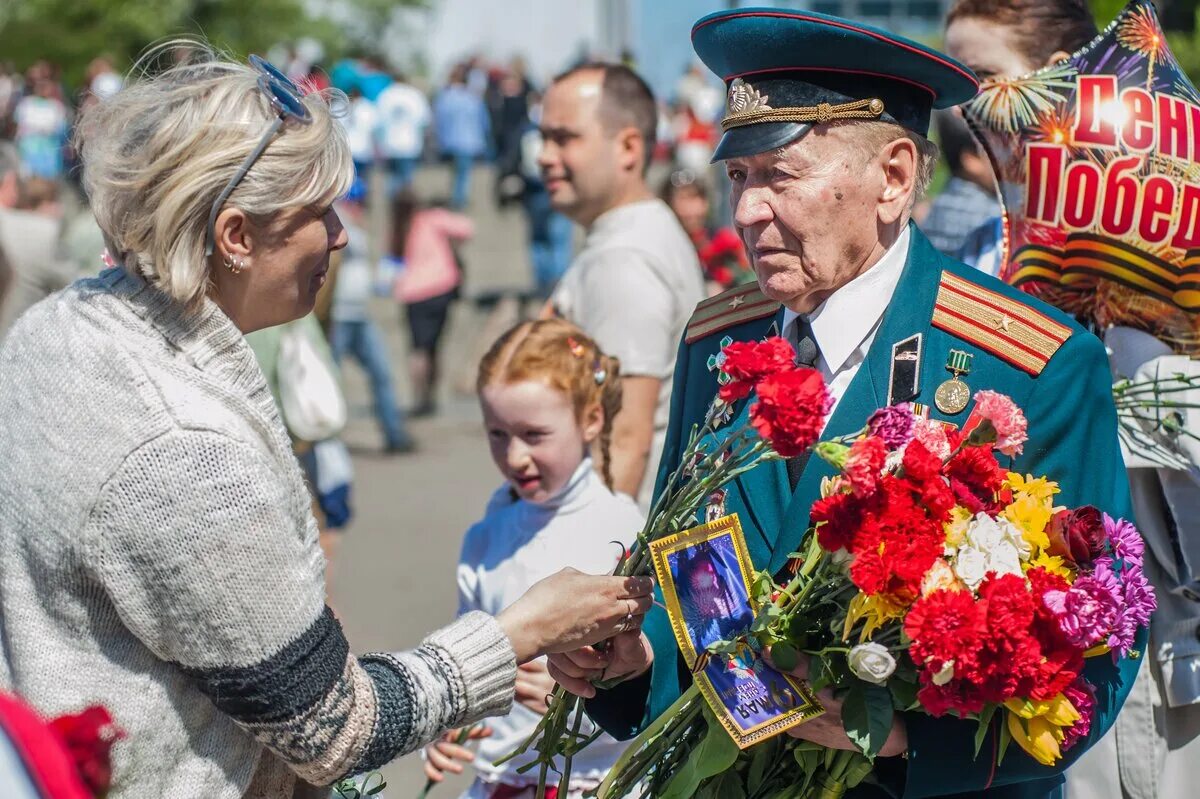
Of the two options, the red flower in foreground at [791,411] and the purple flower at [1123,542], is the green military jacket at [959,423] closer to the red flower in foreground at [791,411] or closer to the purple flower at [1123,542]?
the purple flower at [1123,542]

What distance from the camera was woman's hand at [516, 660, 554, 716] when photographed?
306 cm

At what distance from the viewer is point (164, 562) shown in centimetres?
210

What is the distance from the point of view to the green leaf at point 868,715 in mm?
2076

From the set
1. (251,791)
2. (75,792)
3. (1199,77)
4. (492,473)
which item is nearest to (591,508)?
(251,791)

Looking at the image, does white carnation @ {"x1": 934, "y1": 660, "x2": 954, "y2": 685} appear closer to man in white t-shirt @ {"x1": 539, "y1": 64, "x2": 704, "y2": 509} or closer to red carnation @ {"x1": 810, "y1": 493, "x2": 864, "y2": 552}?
red carnation @ {"x1": 810, "y1": 493, "x2": 864, "y2": 552}

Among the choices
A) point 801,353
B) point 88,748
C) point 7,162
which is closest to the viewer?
point 88,748

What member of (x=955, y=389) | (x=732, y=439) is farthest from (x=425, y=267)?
(x=732, y=439)

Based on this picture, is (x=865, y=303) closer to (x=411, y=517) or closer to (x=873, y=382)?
(x=873, y=382)

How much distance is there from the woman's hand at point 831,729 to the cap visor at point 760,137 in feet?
2.68

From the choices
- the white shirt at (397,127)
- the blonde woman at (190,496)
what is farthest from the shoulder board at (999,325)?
the white shirt at (397,127)

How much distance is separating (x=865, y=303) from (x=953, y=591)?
2.10 feet

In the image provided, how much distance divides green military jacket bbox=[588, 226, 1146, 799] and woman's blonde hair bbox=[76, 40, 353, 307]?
33.1 inches

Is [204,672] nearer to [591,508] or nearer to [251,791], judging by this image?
[251,791]

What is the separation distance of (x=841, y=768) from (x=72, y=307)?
1.36 metres
